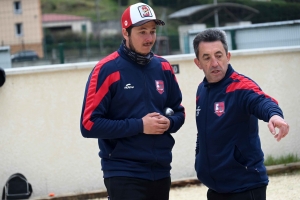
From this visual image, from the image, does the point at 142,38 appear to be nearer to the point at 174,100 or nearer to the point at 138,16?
the point at 138,16

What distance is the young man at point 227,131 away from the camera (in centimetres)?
349

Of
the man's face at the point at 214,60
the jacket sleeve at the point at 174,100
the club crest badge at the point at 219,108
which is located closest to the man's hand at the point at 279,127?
the club crest badge at the point at 219,108

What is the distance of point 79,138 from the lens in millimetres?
7969

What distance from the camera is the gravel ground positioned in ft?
22.6

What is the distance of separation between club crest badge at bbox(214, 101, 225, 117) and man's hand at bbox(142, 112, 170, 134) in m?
0.35

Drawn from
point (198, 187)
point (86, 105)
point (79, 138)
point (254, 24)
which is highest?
point (254, 24)

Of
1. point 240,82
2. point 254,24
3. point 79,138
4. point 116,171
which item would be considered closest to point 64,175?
point 79,138

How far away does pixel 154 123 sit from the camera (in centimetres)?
368

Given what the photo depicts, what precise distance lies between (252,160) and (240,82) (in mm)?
469

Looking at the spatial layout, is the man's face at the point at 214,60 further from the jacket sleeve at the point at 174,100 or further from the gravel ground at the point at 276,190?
the gravel ground at the point at 276,190

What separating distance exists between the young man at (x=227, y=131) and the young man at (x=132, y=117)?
0.99 feet

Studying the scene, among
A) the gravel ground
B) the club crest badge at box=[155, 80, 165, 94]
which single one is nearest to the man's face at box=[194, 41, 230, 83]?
the club crest badge at box=[155, 80, 165, 94]

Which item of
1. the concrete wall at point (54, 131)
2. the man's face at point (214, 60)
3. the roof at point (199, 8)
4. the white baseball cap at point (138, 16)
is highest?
the roof at point (199, 8)

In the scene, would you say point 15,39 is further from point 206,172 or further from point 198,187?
point 206,172
